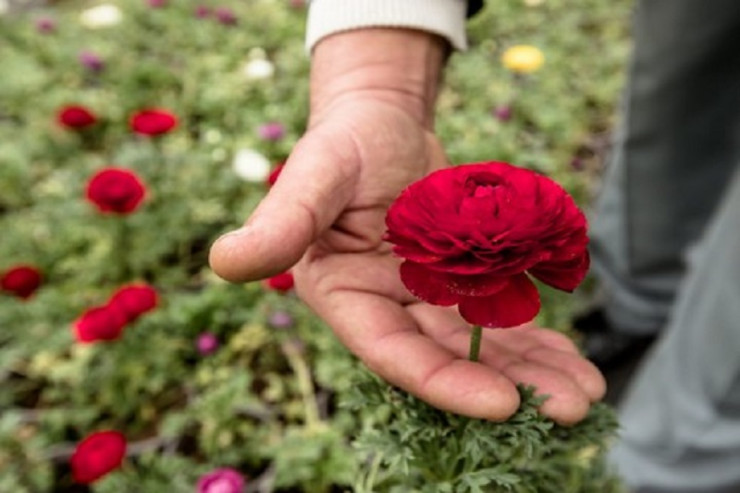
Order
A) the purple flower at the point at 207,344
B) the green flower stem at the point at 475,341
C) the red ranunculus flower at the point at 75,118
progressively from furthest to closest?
1. the red ranunculus flower at the point at 75,118
2. the purple flower at the point at 207,344
3. the green flower stem at the point at 475,341

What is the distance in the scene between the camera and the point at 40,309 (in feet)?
5.21

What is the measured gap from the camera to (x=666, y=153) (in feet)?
5.62

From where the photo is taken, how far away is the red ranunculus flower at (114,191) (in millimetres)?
1401

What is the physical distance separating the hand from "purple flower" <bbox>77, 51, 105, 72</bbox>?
1563 millimetres

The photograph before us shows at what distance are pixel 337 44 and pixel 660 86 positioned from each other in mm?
853

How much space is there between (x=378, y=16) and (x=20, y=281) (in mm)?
846

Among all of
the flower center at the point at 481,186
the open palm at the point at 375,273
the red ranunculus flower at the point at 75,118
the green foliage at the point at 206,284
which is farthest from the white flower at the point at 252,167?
the flower center at the point at 481,186

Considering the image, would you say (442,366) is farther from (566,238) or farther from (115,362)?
(115,362)

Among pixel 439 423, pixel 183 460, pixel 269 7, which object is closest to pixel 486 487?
pixel 439 423

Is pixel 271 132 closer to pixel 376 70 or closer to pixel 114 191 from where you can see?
pixel 114 191

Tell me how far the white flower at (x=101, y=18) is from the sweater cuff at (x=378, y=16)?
1.82 meters

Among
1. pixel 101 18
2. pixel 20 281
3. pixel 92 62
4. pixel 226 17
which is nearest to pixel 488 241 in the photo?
pixel 20 281

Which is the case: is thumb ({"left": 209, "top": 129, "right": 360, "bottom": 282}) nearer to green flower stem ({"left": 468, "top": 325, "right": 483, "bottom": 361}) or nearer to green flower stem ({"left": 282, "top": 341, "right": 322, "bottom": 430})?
green flower stem ({"left": 468, "top": 325, "right": 483, "bottom": 361})

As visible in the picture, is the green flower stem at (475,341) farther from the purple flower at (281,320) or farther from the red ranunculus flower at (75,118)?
the red ranunculus flower at (75,118)
